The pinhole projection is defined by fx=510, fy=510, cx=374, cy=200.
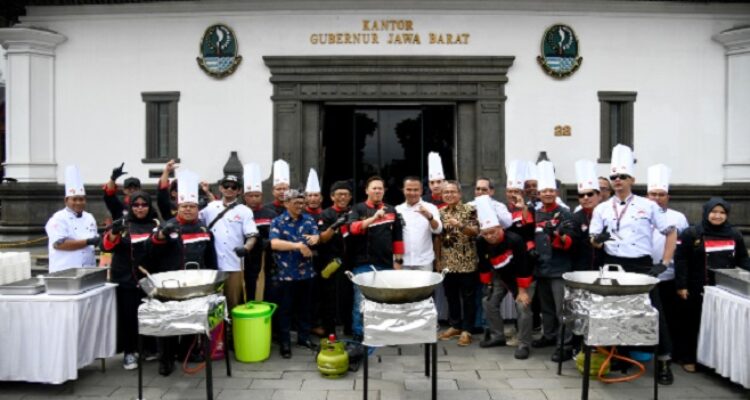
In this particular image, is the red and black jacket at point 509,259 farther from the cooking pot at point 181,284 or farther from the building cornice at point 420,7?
the building cornice at point 420,7

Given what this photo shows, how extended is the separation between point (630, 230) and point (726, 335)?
1238 millimetres

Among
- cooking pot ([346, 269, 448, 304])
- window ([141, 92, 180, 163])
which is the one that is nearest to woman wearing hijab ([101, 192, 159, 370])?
cooking pot ([346, 269, 448, 304])

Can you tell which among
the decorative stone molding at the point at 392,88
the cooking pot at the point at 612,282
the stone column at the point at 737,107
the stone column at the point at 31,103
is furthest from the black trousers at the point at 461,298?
the stone column at the point at 31,103

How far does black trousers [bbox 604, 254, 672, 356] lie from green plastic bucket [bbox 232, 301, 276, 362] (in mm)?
3708

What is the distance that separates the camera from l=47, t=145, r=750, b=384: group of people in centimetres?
520

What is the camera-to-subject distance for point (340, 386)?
4.82 meters

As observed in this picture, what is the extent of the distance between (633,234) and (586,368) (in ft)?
5.37

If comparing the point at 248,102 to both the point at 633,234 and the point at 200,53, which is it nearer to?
the point at 200,53

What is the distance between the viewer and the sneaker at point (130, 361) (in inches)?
210

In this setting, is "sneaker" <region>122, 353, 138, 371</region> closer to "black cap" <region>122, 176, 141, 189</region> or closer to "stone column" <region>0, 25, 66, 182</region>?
"black cap" <region>122, 176, 141, 189</region>

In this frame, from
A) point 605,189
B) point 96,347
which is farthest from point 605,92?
point 96,347

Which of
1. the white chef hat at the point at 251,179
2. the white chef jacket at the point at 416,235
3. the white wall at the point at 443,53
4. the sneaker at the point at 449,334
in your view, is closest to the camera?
the white chef jacket at the point at 416,235

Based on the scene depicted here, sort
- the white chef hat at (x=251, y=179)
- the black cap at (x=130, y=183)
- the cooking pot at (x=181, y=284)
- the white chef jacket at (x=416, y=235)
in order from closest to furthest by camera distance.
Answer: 1. the cooking pot at (x=181, y=284)
2. the white chef jacket at (x=416, y=235)
3. the white chef hat at (x=251, y=179)
4. the black cap at (x=130, y=183)

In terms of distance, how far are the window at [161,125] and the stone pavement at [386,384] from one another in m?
6.64
